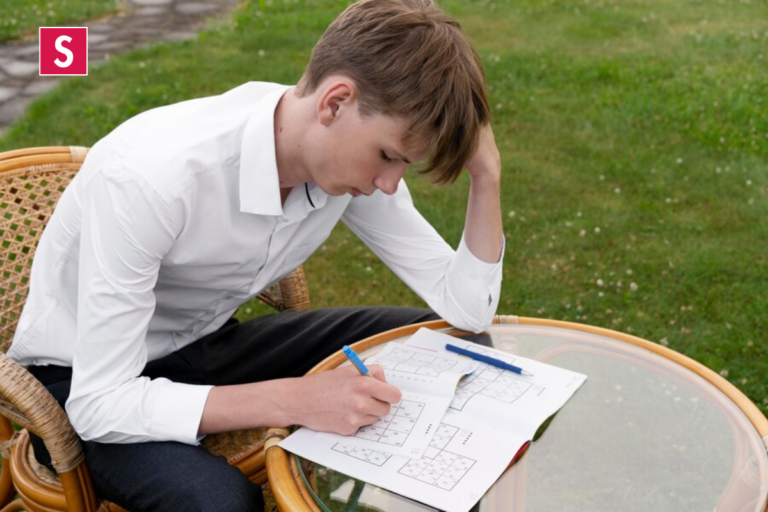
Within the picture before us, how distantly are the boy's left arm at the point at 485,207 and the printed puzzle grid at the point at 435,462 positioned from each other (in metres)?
0.58

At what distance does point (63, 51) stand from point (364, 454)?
602cm

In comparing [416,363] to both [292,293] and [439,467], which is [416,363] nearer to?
[439,467]

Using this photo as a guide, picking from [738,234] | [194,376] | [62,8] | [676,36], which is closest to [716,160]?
[738,234]

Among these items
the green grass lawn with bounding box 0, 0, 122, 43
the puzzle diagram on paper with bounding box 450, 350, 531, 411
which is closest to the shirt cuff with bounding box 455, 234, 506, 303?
the puzzle diagram on paper with bounding box 450, 350, 531, 411

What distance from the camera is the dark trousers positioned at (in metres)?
1.61

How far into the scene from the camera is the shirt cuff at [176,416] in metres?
1.64

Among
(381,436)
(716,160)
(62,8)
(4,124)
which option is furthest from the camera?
(62,8)

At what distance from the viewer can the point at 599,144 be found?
4871mm

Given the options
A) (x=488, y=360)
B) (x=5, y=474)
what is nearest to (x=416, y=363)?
(x=488, y=360)

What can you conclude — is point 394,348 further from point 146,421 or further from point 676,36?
point 676,36

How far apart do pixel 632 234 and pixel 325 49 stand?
2674 mm

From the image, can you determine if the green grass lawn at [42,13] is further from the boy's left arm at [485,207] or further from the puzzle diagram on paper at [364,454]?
the puzzle diagram on paper at [364,454]

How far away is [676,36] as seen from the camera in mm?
6391

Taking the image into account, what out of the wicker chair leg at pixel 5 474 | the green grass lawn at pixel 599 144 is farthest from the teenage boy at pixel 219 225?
the green grass lawn at pixel 599 144
